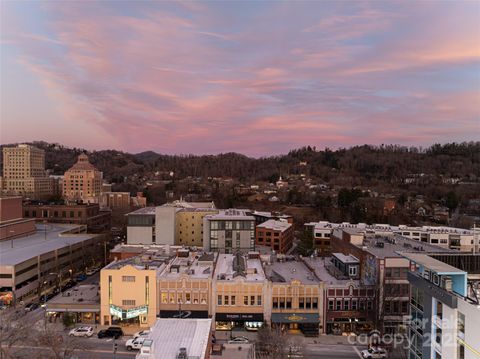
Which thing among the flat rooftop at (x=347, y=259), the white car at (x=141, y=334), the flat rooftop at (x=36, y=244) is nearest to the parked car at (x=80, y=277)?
the flat rooftop at (x=36, y=244)

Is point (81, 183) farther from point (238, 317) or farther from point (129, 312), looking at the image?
point (238, 317)

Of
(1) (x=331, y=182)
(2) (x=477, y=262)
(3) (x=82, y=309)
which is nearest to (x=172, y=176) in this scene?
(1) (x=331, y=182)

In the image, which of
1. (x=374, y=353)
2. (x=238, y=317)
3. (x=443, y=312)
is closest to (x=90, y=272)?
(x=238, y=317)

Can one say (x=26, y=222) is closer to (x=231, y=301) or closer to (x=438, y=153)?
(x=231, y=301)

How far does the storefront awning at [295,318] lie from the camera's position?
3088cm

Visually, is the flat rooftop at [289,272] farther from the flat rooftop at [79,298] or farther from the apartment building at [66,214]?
the apartment building at [66,214]

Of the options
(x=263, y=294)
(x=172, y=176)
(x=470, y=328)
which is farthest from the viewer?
(x=172, y=176)

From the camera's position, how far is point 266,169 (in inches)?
6855

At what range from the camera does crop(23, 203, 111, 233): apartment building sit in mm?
68625

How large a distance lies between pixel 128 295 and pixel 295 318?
1308cm

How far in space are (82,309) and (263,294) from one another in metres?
14.4

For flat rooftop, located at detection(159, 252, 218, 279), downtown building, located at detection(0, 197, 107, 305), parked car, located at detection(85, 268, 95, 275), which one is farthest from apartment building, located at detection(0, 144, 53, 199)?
flat rooftop, located at detection(159, 252, 218, 279)

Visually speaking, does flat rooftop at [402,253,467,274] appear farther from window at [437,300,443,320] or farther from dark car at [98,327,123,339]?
dark car at [98,327,123,339]

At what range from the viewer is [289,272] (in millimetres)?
36250
